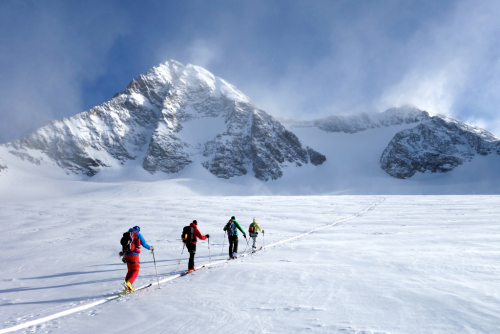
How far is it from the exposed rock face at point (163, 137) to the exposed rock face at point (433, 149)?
3531 cm

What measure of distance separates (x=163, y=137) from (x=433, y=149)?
124m

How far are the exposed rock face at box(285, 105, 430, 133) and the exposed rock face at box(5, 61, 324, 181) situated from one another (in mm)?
51501

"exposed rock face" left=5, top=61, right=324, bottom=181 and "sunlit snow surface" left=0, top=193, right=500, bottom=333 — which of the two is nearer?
"sunlit snow surface" left=0, top=193, right=500, bottom=333

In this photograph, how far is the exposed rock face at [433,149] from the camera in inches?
4360

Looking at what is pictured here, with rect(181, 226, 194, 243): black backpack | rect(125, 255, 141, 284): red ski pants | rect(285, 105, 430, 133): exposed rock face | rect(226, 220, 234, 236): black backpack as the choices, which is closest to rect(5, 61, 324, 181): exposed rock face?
rect(285, 105, 430, 133): exposed rock face

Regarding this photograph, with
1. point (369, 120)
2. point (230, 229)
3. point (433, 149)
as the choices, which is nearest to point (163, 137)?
point (230, 229)

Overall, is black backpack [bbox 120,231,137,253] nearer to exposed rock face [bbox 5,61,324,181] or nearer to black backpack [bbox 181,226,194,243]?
black backpack [bbox 181,226,194,243]

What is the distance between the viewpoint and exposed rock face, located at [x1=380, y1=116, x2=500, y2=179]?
11075 centimetres

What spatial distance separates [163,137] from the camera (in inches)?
4392

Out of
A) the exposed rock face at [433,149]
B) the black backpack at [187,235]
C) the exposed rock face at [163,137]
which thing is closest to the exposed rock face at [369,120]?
the exposed rock face at [433,149]

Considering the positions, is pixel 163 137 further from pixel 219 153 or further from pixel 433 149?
pixel 433 149

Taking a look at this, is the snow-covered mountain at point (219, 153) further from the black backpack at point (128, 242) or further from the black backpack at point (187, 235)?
the black backpack at point (128, 242)

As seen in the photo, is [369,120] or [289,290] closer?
[289,290]

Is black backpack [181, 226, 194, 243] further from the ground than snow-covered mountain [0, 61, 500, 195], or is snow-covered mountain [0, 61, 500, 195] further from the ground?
snow-covered mountain [0, 61, 500, 195]
